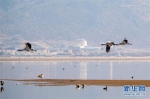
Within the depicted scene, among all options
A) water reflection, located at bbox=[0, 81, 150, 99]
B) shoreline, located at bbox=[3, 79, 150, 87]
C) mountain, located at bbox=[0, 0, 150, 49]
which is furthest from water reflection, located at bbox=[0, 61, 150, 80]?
mountain, located at bbox=[0, 0, 150, 49]

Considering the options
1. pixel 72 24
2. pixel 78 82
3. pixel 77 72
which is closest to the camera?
pixel 78 82

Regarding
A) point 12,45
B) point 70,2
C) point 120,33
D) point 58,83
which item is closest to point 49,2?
point 70,2

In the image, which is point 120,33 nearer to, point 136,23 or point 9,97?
point 136,23

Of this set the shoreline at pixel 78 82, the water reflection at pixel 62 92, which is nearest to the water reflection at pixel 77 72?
the shoreline at pixel 78 82

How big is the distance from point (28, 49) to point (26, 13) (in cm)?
14065

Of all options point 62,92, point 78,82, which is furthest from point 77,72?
point 62,92

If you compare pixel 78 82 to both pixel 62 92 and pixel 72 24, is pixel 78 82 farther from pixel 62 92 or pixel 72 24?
pixel 72 24

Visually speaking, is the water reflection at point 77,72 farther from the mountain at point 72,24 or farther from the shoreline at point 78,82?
the mountain at point 72,24

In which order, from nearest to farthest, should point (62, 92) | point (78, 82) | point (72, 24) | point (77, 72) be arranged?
point (62, 92)
point (78, 82)
point (77, 72)
point (72, 24)

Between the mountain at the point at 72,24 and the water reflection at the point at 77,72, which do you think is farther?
the mountain at the point at 72,24

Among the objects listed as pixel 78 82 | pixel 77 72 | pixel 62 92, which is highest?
pixel 77 72

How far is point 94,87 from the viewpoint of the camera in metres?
30.9

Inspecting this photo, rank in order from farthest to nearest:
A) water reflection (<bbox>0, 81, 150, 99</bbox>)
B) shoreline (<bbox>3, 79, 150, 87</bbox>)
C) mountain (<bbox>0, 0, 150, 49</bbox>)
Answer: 1. mountain (<bbox>0, 0, 150, 49</bbox>)
2. shoreline (<bbox>3, 79, 150, 87</bbox>)
3. water reflection (<bbox>0, 81, 150, 99</bbox>)

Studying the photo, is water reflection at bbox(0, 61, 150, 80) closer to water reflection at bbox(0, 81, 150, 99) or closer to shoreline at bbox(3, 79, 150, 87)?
shoreline at bbox(3, 79, 150, 87)
